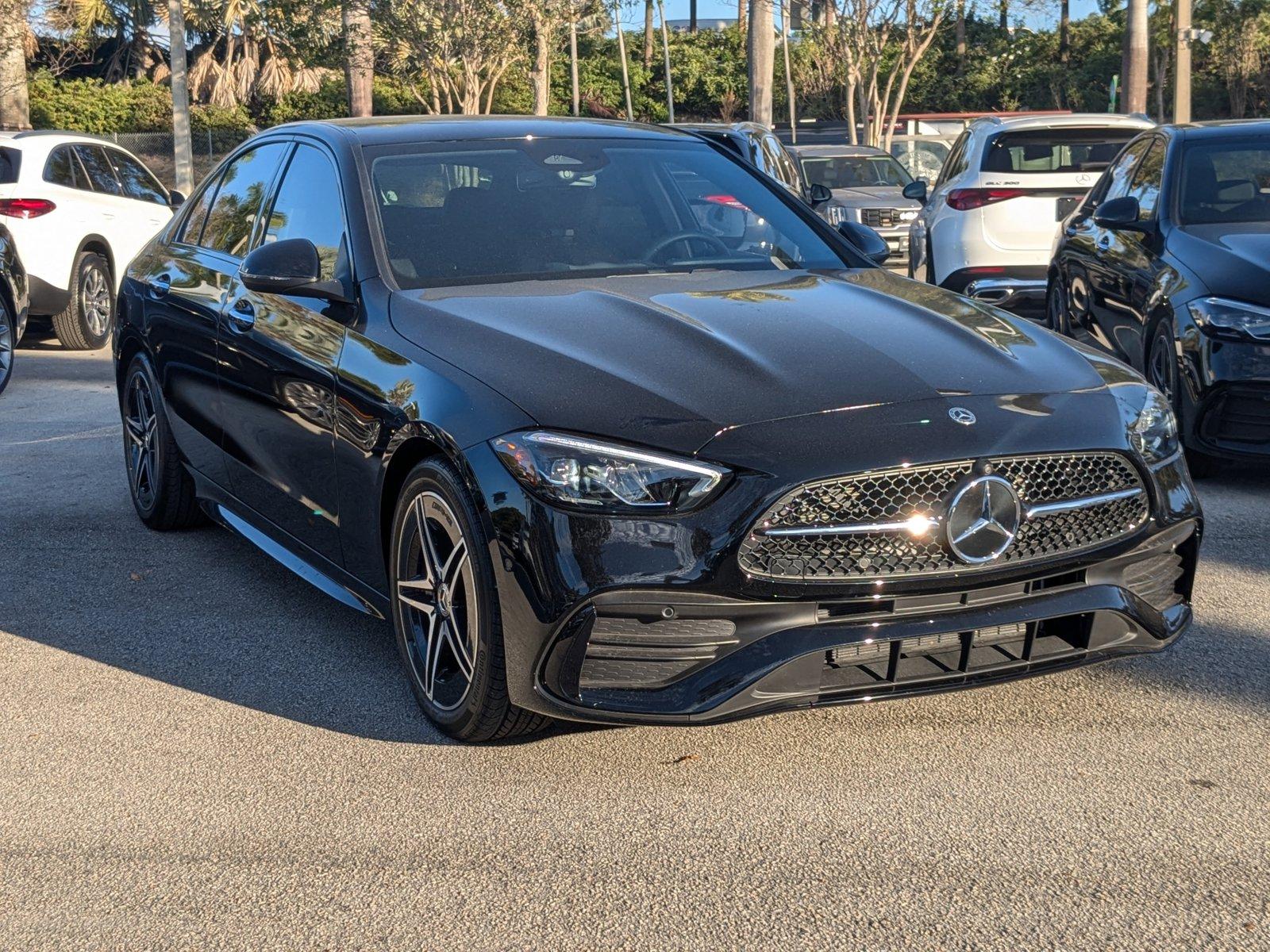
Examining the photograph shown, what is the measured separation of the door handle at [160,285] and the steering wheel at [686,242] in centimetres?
209

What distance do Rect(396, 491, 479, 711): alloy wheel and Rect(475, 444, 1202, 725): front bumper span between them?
26 centimetres

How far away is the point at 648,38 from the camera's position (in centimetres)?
5516

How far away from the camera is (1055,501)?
151 inches

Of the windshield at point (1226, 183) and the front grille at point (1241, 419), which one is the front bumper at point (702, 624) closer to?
the front grille at point (1241, 419)

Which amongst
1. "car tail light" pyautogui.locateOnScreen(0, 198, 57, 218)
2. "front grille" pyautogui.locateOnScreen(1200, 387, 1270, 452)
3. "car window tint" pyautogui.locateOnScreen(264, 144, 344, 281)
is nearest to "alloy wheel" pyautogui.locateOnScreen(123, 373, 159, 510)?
"car window tint" pyautogui.locateOnScreen(264, 144, 344, 281)

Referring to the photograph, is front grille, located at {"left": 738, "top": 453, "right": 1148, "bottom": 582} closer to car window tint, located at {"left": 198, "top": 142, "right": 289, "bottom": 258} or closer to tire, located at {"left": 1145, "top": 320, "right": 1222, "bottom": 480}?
car window tint, located at {"left": 198, "top": 142, "right": 289, "bottom": 258}

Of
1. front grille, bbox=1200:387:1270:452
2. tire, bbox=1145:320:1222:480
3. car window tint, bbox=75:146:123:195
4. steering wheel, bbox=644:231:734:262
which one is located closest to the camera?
steering wheel, bbox=644:231:734:262

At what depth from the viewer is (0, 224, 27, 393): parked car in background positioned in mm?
10531

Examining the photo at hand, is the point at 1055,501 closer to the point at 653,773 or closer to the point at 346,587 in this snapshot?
the point at 653,773

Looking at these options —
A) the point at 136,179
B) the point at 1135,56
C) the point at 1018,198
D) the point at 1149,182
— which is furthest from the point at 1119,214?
the point at 1135,56

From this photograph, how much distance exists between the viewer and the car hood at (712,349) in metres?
3.77

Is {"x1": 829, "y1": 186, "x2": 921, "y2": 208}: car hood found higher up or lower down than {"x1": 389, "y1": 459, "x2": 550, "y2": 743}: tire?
higher up

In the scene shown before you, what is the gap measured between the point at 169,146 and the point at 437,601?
40995 millimetres

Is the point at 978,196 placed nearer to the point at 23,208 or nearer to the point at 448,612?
the point at 23,208
